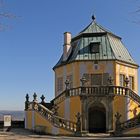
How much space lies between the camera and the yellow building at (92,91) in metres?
29.6

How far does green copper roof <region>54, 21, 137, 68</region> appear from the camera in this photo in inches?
1371

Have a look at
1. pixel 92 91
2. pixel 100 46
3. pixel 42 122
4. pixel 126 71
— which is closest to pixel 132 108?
pixel 92 91

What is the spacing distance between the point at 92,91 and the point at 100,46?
6992 millimetres

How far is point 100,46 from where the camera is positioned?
36.0 metres

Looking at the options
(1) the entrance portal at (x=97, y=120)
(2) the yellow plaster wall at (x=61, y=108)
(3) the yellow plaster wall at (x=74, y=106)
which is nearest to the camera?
(3) the yellow plaster wall at (x=74, y=106)

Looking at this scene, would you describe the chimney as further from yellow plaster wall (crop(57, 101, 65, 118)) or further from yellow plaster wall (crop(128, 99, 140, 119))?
yellow plaster wall (crop(128, 99, 140, 119))

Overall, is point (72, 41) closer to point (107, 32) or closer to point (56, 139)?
point (107, 32)

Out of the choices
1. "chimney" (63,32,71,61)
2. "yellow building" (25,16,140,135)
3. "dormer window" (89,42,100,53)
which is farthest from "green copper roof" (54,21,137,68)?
"chimney" (63,32,71,61)

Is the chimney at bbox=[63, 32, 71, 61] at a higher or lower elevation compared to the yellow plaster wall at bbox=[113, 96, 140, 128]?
higher

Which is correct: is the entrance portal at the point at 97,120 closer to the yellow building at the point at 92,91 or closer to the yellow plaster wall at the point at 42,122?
the yellow building at the point at 92,91

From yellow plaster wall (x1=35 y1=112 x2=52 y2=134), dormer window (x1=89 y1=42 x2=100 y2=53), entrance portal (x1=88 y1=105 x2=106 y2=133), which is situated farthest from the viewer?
dormer window (x1=89 y1=42 x2=100 y2=53)

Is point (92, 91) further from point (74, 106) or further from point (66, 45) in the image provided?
point (66, 45)

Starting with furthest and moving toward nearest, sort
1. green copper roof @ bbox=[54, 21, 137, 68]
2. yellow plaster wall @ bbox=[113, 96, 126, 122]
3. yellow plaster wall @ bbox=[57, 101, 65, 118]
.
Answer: green copper roof @ bbox=[54, 21, 137, 68] < yellow plaster wall @ bbox=[57, 101, 65, 118] < yellow plaster wall @ bbox=[113, 96, 126, 122]

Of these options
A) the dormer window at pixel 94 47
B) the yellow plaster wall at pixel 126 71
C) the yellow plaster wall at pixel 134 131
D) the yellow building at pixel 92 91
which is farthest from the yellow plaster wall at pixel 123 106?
the dormer window at pixel 94 47
